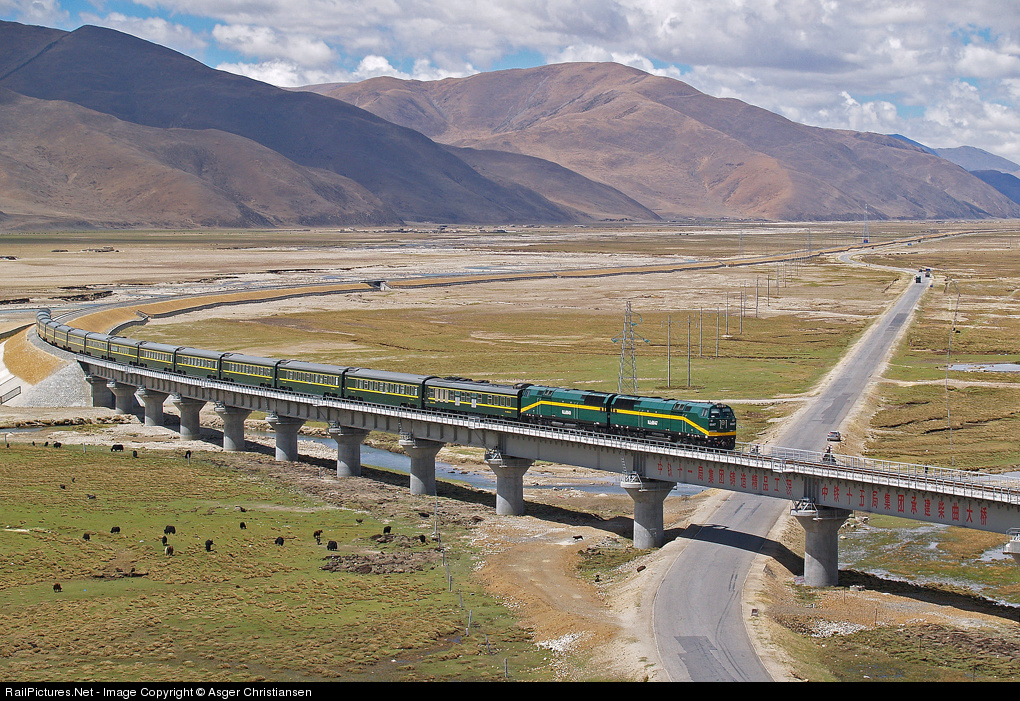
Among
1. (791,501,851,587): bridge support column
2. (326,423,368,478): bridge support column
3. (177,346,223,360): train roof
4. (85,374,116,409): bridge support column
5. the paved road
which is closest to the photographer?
the paved road

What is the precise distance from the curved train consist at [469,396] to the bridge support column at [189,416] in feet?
7.38

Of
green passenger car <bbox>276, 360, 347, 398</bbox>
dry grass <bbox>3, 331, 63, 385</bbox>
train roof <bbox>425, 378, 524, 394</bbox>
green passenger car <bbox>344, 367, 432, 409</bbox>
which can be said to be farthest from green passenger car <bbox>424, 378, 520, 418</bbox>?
dry grass <bbox>3, 331, 63, 385</bbox>

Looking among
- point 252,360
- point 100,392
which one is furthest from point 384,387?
point 100,392

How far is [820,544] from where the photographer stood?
2151 inches

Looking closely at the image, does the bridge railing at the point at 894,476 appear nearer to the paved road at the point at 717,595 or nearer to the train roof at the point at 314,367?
the paved road at the point at 717,595

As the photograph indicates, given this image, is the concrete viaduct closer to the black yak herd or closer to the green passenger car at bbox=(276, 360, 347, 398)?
the green passenger car at bbox=(276, 360, 347, 398)

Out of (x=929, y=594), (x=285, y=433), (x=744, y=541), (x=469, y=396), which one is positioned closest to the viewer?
(x=929, y=594)

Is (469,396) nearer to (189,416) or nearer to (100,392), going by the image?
(189,416)

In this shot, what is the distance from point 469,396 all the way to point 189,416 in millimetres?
32838

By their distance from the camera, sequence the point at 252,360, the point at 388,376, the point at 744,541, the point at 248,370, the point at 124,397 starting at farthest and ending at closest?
the point at 124,397, the point at 252,360, the point at 248,370, the point at 388,376, the point at 744,541

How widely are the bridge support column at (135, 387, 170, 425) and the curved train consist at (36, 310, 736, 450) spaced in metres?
2.52

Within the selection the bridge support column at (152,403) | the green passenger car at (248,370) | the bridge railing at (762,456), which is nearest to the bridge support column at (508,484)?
the bridge railing at (762,456)

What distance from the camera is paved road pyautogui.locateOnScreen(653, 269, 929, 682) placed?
42344 mm

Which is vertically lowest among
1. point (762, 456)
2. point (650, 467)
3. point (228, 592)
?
point (228, 592)
